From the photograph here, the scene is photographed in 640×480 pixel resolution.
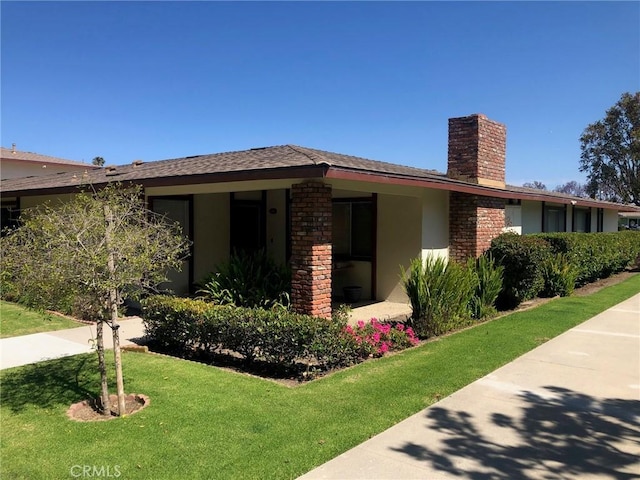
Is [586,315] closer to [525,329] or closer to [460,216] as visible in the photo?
[525,329]

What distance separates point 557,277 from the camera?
41.5 ft

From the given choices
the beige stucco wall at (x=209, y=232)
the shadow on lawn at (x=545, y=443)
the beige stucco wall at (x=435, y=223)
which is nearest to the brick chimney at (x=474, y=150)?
the beige stucco wall at (x=435, y=223)

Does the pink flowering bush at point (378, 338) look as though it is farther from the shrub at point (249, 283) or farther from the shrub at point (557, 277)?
the shrub at point (557, 277)

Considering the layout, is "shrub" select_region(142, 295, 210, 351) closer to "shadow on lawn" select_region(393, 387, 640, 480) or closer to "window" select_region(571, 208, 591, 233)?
"shadow on lawn" select_region(393, 387, 640, 480)

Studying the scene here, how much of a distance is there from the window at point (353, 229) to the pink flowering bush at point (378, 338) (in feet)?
13.2

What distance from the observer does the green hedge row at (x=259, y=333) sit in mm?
6109

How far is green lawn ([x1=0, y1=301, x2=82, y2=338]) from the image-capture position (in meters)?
8.87

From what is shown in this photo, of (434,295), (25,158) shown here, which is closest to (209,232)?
(434,295)

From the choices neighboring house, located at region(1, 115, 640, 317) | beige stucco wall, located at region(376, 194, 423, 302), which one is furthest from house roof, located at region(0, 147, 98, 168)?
beige stucco wall, located at region(376, 194, 423, 302)

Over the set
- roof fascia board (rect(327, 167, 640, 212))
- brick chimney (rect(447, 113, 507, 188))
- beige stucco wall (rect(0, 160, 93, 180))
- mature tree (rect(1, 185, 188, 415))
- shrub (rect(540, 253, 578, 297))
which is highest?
beige stucco wall (rect(0, 160, 93, 180))

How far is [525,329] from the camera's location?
867 cm

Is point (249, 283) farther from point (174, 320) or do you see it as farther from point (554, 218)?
point (554, 218)

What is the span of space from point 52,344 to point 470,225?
28.0ft

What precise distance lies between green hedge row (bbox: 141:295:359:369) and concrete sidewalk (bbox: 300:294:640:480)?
1.63 meters
